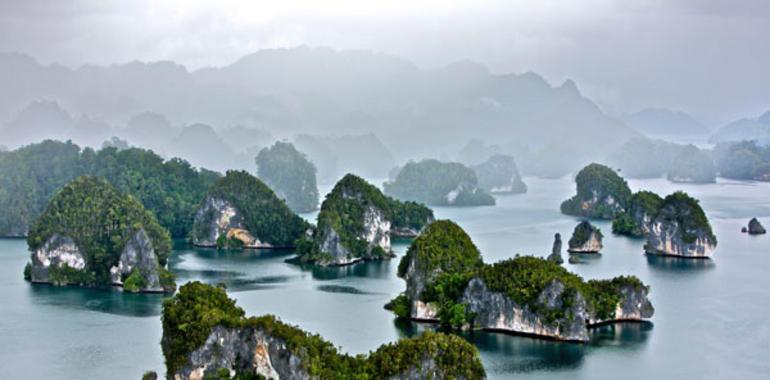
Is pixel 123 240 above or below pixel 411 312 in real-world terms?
above

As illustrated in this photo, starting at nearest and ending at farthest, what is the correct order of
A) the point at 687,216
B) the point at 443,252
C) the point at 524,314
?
the point at 524,314 → the point at 443,252 → the point at 687,216

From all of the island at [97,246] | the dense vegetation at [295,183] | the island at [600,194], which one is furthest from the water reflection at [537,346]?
the dense vegetation at [295,183]

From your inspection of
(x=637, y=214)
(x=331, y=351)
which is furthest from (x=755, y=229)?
(x=331, y=351)

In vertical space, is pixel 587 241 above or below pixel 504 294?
above

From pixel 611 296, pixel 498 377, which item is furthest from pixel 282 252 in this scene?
pixel 498 377

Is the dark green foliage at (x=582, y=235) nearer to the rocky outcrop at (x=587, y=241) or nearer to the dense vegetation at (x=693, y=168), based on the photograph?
the rocky outcrop at (x=587, y=241)

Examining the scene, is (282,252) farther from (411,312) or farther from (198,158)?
(198,158)

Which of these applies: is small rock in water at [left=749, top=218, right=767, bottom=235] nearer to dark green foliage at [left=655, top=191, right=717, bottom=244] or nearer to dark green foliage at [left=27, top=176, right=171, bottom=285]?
dark green foliage at [left=655, top=191, right=717, bottom=244]

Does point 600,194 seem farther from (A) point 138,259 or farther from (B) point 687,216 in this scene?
(A) point 138,259
